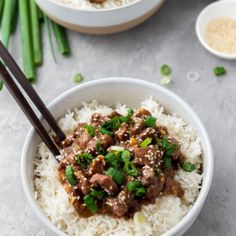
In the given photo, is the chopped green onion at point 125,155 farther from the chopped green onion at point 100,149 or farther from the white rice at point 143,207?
the white rice at point 143,207

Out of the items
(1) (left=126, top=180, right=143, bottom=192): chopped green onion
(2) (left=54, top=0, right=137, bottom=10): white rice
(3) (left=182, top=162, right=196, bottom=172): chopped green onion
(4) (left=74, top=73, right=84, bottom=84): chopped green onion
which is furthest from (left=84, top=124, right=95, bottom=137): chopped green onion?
(2) (left=54, top=0, right=137, bottom=10): white rice

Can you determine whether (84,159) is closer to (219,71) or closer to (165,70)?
(165,70)

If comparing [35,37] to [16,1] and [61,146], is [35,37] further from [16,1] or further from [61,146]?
[61,146]

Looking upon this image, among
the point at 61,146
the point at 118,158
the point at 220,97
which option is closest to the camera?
the point at 118,158

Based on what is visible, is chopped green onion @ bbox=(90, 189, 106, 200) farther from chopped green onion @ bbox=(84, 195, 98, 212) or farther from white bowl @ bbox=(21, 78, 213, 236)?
white bowl @ bbox=(21, 78, 213, 236)

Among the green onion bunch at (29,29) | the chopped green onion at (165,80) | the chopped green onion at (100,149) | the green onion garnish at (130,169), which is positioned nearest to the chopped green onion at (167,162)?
the green onion garnish at (130,169)

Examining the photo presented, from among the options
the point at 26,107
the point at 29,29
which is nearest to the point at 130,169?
the point at 26,107

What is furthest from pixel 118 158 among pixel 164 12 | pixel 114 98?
pixel 164 12
